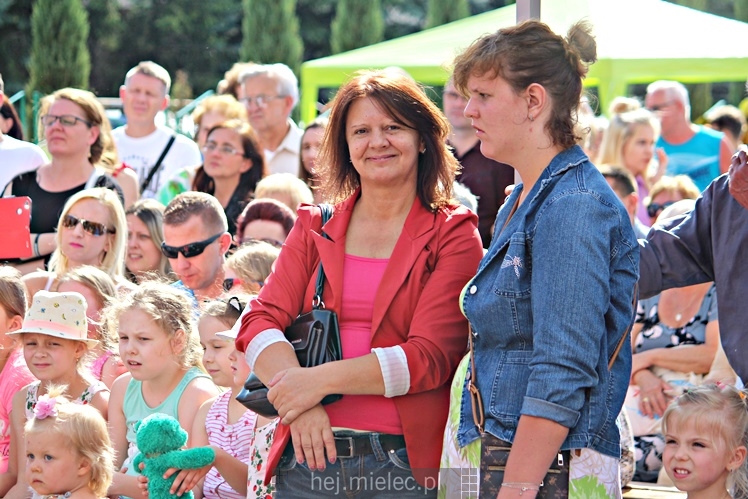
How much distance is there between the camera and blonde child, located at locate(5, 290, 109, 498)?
4.06m

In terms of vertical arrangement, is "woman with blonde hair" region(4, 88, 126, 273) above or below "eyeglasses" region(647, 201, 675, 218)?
above

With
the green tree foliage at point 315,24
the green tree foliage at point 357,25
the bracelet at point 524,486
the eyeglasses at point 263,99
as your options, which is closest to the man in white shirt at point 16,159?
the eyeglasses at point 263,99

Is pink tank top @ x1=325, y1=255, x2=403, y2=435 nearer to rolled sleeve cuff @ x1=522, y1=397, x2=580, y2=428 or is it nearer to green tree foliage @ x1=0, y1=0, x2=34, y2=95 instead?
rolled sleeve cuff @ x1=522, y1=397, x2=580, y2=428

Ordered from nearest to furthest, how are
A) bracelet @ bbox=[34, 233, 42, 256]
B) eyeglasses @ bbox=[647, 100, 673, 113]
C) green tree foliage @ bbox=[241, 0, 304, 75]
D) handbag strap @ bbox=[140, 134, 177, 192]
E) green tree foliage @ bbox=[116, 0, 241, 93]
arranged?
1. bracelet @ bbox=[34, 233, 42, 256]
2. handbag strap @ bbox=[140, 134, 177, 192]
3. eyeglasses @ bbox=[647, 100, 673, 113]
4. green tree foliage @ bbox=[241, 0, 304, 75]
5. green tree foliage @ bbox=[116, 0, 241, 93]

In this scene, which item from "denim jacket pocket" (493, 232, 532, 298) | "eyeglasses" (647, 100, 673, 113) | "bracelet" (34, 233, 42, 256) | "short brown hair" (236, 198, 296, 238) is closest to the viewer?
"denim jacket pocket" (493, 232, 532, 298)

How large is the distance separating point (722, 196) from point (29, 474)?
2.37 meters

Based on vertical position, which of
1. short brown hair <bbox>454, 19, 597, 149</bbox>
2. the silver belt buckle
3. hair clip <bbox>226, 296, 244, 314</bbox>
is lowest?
the silver belt buckle

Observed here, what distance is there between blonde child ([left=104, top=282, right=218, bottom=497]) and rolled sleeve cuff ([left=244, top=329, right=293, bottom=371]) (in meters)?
1.31

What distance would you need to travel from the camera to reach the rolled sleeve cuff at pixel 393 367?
2.51 m

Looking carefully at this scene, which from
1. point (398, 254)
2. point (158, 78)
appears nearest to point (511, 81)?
point (398, 254)

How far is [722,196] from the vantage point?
105 inches

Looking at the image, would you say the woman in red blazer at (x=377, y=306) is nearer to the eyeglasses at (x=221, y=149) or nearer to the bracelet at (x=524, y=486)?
the bracelet at (x=524, y=486)

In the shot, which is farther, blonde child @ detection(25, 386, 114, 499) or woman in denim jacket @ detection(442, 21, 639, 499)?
blonde child @ detection(25, 386, 114, 499)

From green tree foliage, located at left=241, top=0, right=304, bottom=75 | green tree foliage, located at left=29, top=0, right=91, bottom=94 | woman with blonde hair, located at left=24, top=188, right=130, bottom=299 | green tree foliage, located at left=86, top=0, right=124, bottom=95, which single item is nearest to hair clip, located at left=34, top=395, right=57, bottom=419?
woman with blonde hair, located at left=24, top=188, right=130, bottom=299
